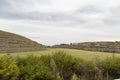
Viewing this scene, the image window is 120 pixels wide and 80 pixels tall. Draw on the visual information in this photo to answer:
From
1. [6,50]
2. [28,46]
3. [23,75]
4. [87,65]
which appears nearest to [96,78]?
[87,65]

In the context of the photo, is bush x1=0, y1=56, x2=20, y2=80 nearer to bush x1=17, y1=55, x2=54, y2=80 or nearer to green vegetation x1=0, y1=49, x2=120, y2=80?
green vegetation x1=0, y1=49, x2=120, y2=80

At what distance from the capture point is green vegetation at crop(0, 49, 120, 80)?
88.0 feet

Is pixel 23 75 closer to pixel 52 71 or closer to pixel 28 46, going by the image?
pixel 52 71

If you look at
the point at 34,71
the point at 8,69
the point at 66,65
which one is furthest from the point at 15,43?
the point at 8,69

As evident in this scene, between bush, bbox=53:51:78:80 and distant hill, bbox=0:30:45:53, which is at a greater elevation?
distant hill, bbox=0:30:45:53

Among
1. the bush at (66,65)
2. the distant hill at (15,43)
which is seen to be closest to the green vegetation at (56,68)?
the bush at (66,65)

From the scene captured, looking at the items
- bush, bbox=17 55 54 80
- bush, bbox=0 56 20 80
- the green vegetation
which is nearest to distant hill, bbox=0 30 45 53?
the green vegetation

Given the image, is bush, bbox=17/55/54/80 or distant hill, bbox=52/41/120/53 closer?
bush, bbox=17/55/54/80

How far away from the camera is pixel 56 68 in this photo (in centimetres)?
2998

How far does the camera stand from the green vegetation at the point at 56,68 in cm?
2683

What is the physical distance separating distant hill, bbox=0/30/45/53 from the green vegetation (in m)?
18.8

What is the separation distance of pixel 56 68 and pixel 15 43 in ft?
84.9

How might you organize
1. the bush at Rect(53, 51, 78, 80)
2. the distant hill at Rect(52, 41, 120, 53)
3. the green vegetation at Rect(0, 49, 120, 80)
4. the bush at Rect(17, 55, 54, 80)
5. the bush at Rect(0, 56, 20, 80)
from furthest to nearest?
the distant hill at Rect(52, 41, 120, 53) < the bush at Rect(53, 51, 78, 80) < the bush at Rect(17, 55, 54, 80) < the green vegetation at Rect(0, 49, 120, 80) < the bush at Rect(0, 56, 20, 80)

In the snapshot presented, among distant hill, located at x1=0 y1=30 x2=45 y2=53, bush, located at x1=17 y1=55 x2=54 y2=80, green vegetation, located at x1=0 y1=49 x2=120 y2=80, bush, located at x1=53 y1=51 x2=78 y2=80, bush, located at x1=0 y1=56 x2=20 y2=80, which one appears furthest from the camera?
distant hill, located at x1=0 y1=30 x2=45 y2=53
